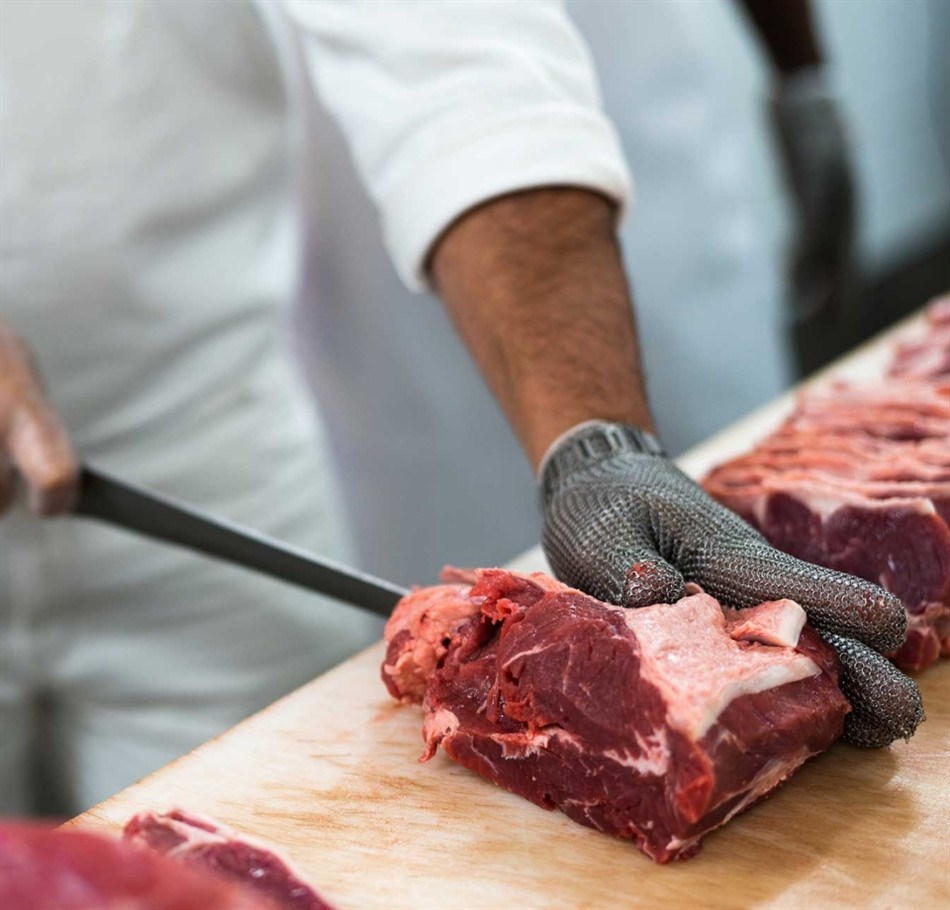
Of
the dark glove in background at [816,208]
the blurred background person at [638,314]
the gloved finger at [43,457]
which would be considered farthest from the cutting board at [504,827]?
the dark glove in background at [816,208]

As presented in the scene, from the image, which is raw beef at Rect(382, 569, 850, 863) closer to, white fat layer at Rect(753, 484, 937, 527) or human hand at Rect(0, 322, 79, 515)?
white fat layer at Rect(753, 484, 937, 527)

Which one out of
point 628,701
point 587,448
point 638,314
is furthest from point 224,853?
point 638,314

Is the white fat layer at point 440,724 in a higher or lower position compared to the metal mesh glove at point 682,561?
lower

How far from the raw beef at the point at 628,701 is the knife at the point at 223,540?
11.9 inches

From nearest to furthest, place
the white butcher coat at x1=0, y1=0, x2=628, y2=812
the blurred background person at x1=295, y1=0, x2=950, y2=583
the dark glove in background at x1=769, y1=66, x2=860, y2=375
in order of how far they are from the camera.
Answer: the white butcher coat at x1=0, y1=0, x2=628, y2=812 < the blurred background person at x1=295, y1=0, x2=950, y2=583 < the dark glove in background at x1=769, y1=66, x2=860, y2=375

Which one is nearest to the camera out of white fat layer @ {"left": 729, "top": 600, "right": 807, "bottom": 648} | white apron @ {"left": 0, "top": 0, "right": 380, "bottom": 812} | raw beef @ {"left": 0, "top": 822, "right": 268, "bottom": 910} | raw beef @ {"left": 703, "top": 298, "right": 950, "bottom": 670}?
raw beef @ {"left": 0, "top": 822, "right": 268, "bottom": 910}

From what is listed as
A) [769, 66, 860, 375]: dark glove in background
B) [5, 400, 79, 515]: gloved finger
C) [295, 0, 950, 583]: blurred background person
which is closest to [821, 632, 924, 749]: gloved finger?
[5, 400, 79, 515]: gloved finger

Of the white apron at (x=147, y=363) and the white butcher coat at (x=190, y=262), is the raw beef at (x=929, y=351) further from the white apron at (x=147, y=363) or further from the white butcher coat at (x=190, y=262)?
the white apron at (x=147, y=363)

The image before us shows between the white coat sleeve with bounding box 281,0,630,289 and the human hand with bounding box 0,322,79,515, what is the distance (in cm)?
75

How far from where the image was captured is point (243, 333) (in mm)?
2844

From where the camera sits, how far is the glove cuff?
1998mm

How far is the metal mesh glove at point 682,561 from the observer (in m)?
1.62

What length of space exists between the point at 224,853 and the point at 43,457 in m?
0.90

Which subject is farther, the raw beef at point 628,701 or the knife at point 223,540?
the knife at point 223,540
